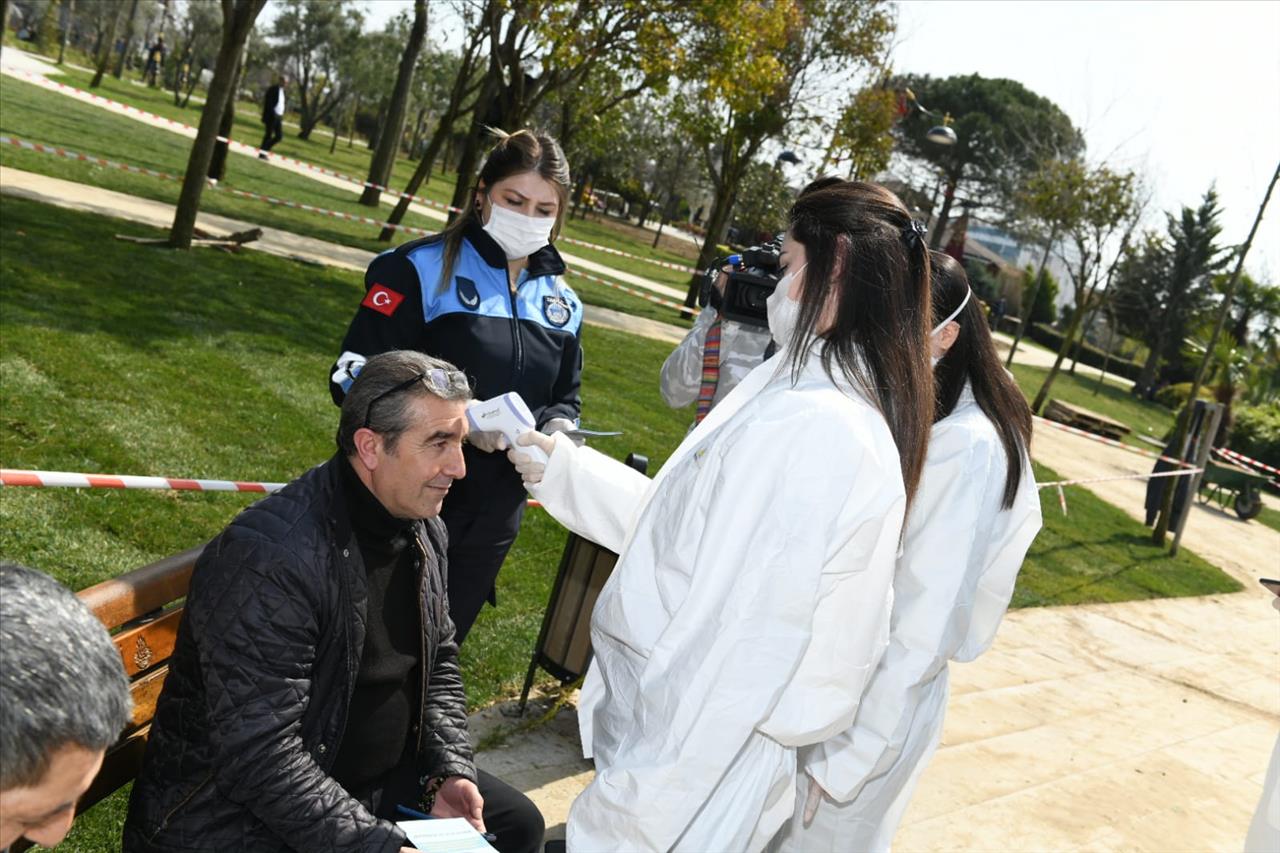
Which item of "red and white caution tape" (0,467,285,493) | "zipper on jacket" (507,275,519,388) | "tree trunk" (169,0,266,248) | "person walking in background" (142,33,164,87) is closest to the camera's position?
"zipper on jacket" (507,275,519,388)

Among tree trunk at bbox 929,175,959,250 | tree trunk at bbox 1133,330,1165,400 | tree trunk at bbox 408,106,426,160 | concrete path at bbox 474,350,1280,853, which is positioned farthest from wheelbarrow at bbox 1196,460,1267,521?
tree trunk at bbox 408,106,426,160

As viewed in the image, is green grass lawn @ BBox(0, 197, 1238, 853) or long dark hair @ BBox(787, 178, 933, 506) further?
green grass lawn @ BBox(0, 197, 1238, 853)

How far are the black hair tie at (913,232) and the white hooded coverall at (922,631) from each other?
746 millimetres

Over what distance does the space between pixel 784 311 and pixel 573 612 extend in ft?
8.23

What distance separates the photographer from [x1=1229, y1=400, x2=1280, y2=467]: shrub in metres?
24.6

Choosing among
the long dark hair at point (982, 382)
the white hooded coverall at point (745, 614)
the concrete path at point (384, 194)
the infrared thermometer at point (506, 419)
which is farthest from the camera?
the concrete path at point (384, 194)

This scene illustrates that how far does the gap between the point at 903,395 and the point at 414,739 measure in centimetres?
148

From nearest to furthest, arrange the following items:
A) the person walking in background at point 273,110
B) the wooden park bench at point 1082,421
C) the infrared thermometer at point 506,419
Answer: the infrared thermometer at point 506,419 → the wooden park bench at point 1082,421 → the person walking in background at point 273,110

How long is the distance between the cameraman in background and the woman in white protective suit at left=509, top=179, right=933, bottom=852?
1.56 meters

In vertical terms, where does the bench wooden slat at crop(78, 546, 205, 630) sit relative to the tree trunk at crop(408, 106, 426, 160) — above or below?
below

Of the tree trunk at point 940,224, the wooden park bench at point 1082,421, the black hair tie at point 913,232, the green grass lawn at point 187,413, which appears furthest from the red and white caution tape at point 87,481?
the wooden park bench at point 1082,421

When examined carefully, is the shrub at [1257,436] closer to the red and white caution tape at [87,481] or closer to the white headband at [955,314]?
the white headband at [955,314]

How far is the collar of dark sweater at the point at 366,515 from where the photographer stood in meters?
2.63

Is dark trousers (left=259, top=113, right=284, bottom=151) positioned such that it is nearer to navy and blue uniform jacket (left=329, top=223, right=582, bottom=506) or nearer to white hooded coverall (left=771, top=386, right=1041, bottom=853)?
navy and blue uniform jacket (left=329, top=223, right=582, bottom=506)
